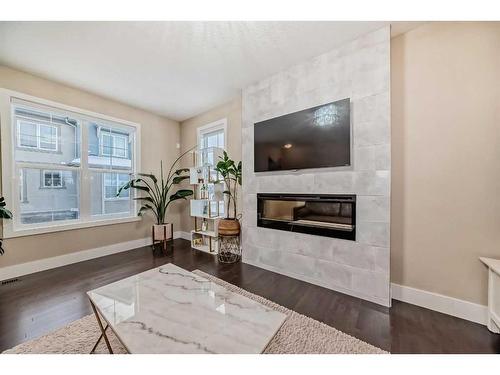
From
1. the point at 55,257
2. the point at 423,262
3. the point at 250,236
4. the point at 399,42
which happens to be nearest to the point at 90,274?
the point at 55,257

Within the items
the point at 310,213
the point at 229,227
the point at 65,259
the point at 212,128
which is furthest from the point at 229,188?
the point at 65,259

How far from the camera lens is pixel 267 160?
2.64 meters

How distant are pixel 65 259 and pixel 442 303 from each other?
4.49 metres

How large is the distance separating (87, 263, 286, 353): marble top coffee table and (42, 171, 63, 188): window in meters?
2.42

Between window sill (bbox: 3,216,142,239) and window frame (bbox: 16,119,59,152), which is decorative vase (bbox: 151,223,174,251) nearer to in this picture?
window sill (bbox: 3,216,142,239)

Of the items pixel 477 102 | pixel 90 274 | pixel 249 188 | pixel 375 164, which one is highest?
pixel 477 102

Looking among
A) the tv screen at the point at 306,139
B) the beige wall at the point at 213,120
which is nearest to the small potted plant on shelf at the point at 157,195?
the beige wall at the point at 213,120

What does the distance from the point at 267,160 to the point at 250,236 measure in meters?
1.13

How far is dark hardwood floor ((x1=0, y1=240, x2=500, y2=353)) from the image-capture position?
1408mm

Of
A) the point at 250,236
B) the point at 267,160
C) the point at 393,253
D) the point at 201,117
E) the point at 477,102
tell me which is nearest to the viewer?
the point at 477,102

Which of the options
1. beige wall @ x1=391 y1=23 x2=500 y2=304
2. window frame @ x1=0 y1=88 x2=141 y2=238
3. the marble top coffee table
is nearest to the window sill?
window frame @ x1=0 y1=88 x2=141 y2=238

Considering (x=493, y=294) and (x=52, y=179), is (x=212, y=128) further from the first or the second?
(x=493, y=294)

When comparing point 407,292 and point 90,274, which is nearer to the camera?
point 407,292

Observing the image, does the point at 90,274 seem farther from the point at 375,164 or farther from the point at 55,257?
the point at 375,164
